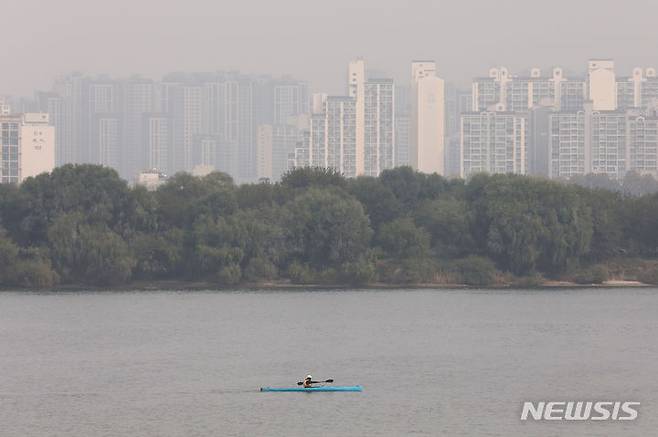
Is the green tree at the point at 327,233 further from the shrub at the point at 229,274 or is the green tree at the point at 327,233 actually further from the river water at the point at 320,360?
the river water at the point at 320,360

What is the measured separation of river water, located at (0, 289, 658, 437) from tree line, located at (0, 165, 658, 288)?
9.82 feet

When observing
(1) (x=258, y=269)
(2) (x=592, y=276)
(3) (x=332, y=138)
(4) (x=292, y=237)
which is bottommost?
(2) (x=592, y=276)

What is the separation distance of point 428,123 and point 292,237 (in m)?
116

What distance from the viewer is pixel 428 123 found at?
6895 inches

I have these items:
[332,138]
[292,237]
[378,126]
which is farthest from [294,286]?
[378,126]

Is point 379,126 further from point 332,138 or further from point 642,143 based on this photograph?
point 642,143

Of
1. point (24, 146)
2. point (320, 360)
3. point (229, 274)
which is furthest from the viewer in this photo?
point (24, 146)

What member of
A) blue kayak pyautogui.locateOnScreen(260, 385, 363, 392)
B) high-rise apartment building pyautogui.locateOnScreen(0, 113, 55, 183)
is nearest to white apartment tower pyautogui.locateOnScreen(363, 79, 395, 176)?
high-rise apartment building pyautogui.locateOnScreen(0, 113, 55, 183)

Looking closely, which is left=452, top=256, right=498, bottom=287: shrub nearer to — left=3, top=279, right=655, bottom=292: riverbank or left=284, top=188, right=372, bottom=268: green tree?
left=3, top=279, right=655, bottom=292: riverbank

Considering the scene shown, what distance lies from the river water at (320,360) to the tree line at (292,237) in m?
2.99

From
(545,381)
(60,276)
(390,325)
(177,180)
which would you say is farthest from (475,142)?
(545,381)

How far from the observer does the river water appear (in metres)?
28.9

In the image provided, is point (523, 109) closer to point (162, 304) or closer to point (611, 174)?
point (611, 174)

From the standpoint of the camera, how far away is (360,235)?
59.8 m
